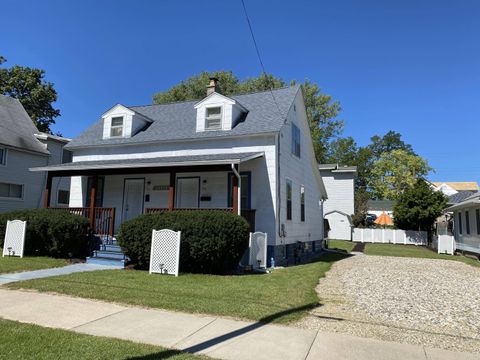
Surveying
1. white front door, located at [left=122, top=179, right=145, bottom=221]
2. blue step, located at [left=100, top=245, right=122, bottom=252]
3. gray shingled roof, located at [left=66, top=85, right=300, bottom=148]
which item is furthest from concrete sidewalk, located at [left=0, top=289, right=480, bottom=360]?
white front door, located at [left=122, top=179, right=145, bottom=221]

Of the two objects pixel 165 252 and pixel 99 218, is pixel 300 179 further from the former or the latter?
pixel 99 218

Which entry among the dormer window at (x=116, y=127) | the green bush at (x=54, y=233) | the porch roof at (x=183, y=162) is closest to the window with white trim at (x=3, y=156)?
the dormer window at (x=116, y=127)

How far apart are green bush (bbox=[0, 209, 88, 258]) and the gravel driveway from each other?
8.30 m

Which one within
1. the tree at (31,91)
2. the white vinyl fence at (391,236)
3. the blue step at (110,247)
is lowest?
the blue step at (110,247)

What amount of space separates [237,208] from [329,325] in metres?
6.33

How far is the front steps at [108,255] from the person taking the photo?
12125 mm

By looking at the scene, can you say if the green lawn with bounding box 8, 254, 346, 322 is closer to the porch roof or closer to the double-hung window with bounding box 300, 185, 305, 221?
the porch roof

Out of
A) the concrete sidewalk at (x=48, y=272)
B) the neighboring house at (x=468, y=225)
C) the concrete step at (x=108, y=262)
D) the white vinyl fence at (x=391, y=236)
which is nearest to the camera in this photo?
the concrete sidewalk at (x=48, y=272)

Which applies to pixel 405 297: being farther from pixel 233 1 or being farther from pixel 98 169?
pixel 98 169

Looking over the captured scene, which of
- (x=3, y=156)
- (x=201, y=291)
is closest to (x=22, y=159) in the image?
(x=3, y=156)

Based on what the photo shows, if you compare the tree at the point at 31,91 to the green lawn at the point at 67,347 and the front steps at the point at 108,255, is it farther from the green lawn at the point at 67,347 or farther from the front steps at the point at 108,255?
the green lawn at the point at 67,347

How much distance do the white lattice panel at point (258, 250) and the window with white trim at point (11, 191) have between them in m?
16.7

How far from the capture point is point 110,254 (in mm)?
12781

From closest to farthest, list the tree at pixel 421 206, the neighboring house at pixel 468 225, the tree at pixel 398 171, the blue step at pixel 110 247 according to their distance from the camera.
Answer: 1. the blue step at pixel 110 247
2. the neighboring house at pixel 468 225
3. the tree at pixel 421 206
4. the tree at pixel 398 171
